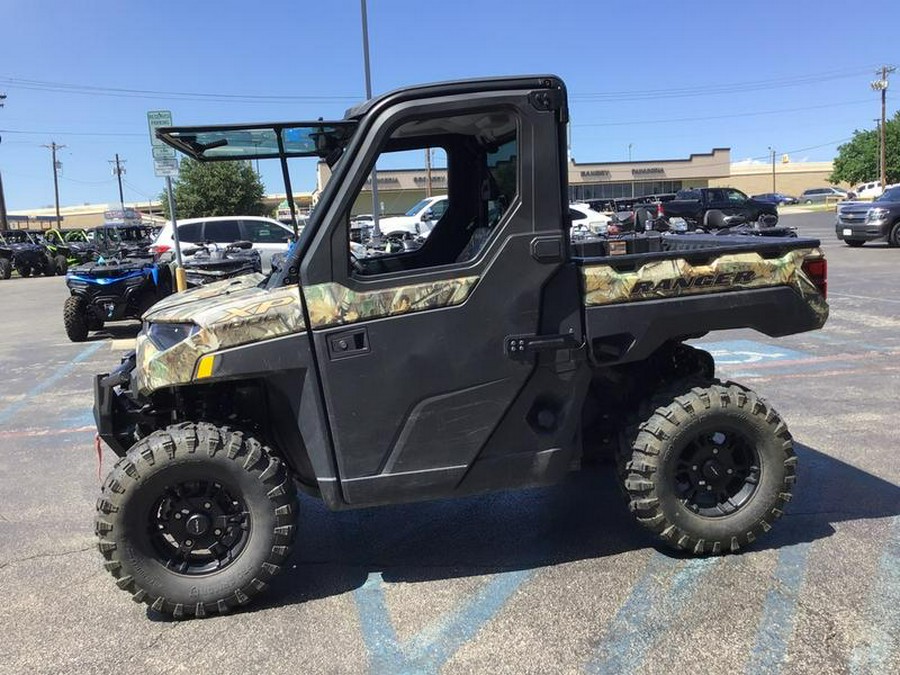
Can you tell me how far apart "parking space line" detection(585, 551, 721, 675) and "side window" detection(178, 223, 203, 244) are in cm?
1308

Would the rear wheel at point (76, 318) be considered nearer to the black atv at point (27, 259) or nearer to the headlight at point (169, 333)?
the headlight at point (169, 333)

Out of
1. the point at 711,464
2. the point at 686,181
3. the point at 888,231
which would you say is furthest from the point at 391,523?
the point at 686,181

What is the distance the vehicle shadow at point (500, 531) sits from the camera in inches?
142

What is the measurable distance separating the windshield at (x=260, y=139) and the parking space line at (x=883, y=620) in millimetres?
2949

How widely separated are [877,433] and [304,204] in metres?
4.97

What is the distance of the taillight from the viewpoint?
356cm

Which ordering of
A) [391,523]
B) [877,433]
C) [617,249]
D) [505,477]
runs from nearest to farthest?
[505,477] < [391,523] < [617,249] < [877,433]

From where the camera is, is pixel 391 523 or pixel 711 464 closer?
pixel 711 464

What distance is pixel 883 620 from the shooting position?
296 centimetres

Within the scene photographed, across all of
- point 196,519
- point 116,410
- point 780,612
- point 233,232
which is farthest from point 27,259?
point 780,612

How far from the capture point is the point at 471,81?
123 inches

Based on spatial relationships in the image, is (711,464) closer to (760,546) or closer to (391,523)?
(760,546)

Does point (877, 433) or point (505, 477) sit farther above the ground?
point (505, 477)

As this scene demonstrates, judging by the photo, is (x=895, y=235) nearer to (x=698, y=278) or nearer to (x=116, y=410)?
(x=698, y=278)
